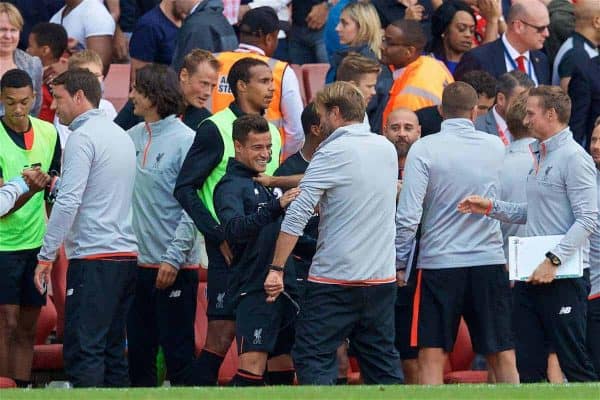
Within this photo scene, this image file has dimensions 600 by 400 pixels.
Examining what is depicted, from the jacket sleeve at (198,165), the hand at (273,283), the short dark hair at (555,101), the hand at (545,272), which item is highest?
the short dark hair at (555,101)

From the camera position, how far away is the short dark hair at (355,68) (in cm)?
1197

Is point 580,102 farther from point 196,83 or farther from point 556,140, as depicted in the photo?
point 196,83

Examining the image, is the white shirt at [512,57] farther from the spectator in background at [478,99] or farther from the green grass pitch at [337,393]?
the green grass pitch at [337,393]

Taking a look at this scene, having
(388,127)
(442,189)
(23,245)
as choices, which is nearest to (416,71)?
(388,127)

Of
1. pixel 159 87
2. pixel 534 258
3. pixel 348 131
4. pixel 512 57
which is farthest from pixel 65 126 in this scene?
pixel 534 258

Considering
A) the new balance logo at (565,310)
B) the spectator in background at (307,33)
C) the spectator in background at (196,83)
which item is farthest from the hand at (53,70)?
the new balance logo at (565,310)

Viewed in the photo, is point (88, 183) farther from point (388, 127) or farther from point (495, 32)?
point (495, 32)

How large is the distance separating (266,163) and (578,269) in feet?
6.91

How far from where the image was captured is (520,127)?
35.6ft

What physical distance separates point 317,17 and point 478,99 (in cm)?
410

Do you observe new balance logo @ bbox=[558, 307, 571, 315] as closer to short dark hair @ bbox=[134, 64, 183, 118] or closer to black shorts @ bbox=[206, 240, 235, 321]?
black shorts @ bbox=[206, 240, 235, 321]

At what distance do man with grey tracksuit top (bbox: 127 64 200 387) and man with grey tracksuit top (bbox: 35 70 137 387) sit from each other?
0.55 m

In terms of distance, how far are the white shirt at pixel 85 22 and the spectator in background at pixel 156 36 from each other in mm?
388

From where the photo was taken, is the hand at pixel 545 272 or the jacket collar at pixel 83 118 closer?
the hand at pixel 545 272
